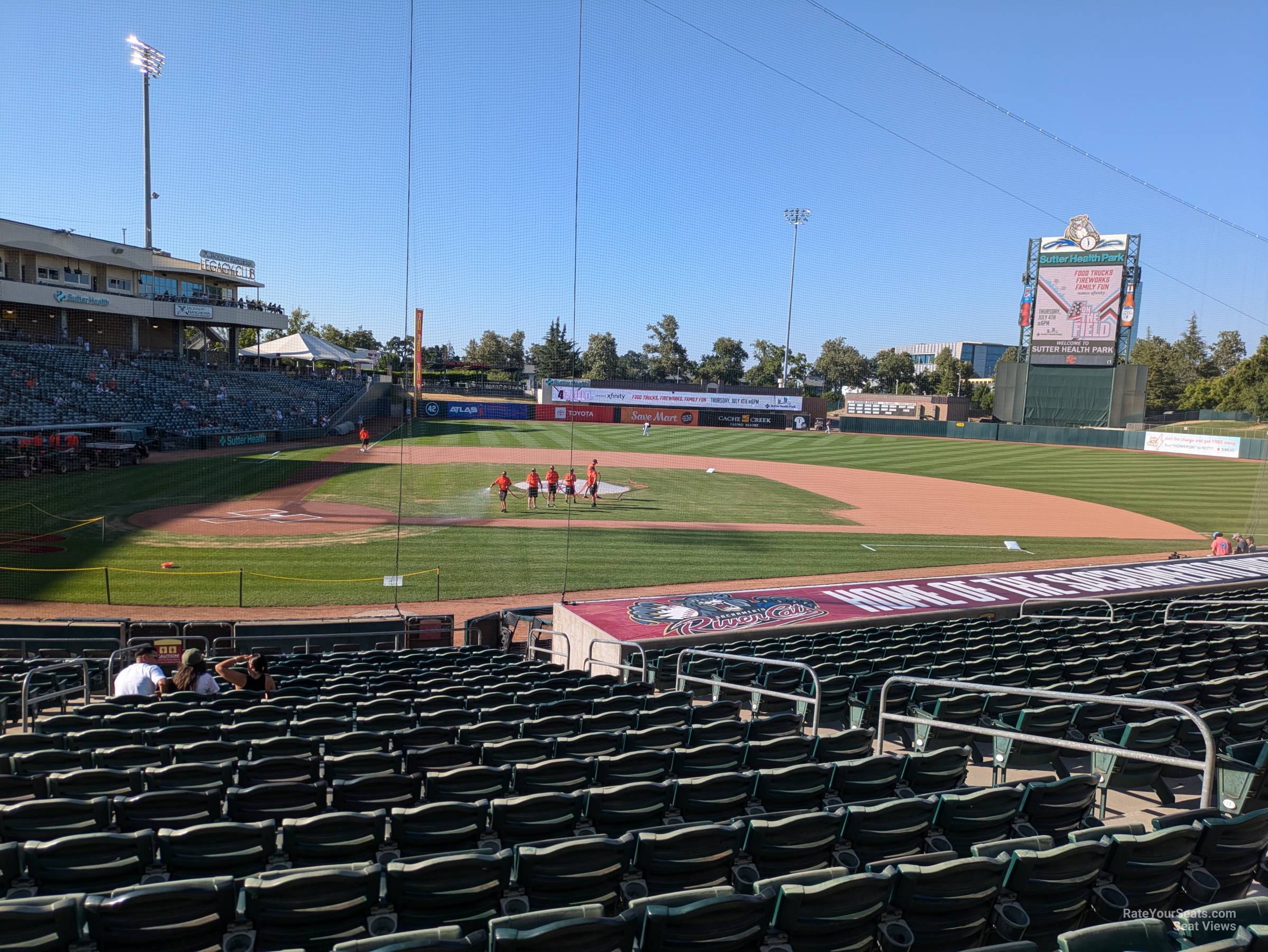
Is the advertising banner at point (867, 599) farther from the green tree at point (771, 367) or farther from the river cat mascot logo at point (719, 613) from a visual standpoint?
the green tree at point (771, 367)

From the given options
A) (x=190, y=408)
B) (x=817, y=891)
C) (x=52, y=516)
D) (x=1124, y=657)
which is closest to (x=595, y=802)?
(x=817, y=891)

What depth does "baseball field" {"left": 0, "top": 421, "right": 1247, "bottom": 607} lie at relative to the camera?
18.3 meters

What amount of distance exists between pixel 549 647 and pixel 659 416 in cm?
5668

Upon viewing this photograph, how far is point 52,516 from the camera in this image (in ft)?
76.4

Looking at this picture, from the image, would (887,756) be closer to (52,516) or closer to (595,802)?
(595,802)

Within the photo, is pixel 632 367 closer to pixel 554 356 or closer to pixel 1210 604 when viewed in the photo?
pixel 554 356

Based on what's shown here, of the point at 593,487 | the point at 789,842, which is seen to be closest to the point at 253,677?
the point at 789,842

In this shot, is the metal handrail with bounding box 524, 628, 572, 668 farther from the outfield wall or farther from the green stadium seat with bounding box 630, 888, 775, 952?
the outfield wall

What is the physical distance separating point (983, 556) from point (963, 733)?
17.3 meters

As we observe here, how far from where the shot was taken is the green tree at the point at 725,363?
334 ft

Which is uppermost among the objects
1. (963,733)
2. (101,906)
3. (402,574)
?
(101,906)

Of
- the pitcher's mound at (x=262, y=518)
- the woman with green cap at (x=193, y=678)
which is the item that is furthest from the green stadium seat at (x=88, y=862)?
the pitcher's mound at (x=262, y=518)

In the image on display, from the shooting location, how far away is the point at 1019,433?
6272 cm

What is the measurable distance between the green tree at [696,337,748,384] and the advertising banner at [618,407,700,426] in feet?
98.0
